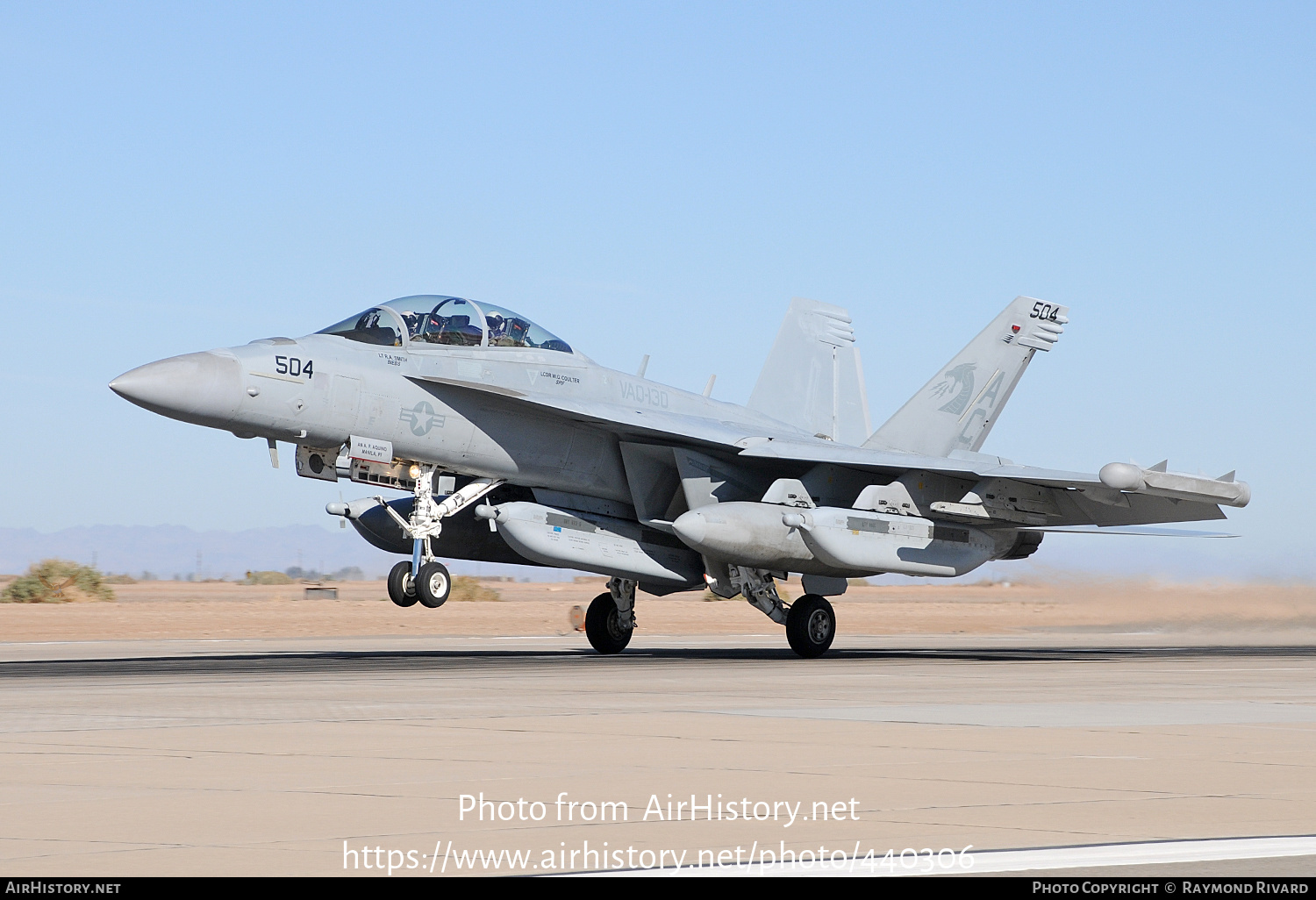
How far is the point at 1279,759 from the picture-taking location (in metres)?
7.51

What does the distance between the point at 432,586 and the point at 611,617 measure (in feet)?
15.7

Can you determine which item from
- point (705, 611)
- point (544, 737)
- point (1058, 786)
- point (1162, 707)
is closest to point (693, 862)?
point (1058, 786)

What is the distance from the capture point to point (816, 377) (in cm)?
2388

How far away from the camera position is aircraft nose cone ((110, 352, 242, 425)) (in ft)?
48.6

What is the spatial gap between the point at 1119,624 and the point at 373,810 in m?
26.1

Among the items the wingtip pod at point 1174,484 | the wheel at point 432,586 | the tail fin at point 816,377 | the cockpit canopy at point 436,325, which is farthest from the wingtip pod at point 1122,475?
the wheel at point 432,586

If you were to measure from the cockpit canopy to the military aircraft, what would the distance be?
0.02m

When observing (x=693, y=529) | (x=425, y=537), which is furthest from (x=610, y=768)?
(x=693, y=529)

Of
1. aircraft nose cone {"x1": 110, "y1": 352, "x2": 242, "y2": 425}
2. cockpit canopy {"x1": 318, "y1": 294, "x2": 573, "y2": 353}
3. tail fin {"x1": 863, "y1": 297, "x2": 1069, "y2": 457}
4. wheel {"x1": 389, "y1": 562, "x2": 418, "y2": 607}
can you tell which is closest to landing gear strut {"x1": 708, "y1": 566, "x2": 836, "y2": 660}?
tail fin {"x1": 863, "y1": 297, "x2": 1069, "y2": 457}

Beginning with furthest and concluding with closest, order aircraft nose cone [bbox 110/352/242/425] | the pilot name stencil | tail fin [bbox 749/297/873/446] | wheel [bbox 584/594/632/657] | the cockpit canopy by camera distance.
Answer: tail fin [bbox 749/297/873/446] → wheel [bbox 584/594/632/657] → the pilot name stencil → the cockpit canopy → aircraft nose cone [bbox 110/352/242/425]

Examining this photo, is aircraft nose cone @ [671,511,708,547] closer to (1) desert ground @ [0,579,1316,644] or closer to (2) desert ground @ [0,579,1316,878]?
(2) desert ground @ [0,579,1316,878]

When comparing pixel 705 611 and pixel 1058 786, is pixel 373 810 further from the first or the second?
pixel 705 611

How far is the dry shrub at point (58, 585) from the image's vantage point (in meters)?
44.3

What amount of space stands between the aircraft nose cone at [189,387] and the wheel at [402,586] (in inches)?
97.8
